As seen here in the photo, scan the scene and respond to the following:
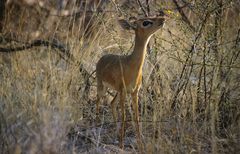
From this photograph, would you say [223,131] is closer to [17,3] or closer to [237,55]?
[237,55]

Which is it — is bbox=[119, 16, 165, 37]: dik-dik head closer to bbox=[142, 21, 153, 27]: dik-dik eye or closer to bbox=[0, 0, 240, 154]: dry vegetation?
bbox=[142, 21, 153, 27]: dik-dik eye

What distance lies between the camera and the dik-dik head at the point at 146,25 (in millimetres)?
4438

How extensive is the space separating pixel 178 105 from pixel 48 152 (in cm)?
195

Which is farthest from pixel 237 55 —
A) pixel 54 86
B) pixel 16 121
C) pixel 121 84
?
pixel 16 121

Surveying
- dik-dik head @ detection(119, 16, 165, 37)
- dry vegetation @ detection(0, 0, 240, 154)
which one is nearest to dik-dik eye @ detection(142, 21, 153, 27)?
dik-dik head @ detection(119, 16, 165, 37)

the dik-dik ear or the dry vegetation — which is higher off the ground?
the dik-dik ear

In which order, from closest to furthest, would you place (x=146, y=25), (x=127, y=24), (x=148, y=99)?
(x=146, y=25) < (x=127, y=24) < (x=148, y=99)

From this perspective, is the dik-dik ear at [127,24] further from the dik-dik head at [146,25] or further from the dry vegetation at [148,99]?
the dry vegetation at [148,99]

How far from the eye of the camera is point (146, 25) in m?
4.54

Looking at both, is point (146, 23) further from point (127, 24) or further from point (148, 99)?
point (148, 99)

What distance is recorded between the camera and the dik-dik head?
14.6 feet

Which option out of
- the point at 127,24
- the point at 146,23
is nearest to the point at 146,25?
the point at 146,23

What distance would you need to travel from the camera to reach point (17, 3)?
8367mm

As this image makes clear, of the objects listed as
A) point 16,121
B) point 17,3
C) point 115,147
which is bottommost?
point 115,147
